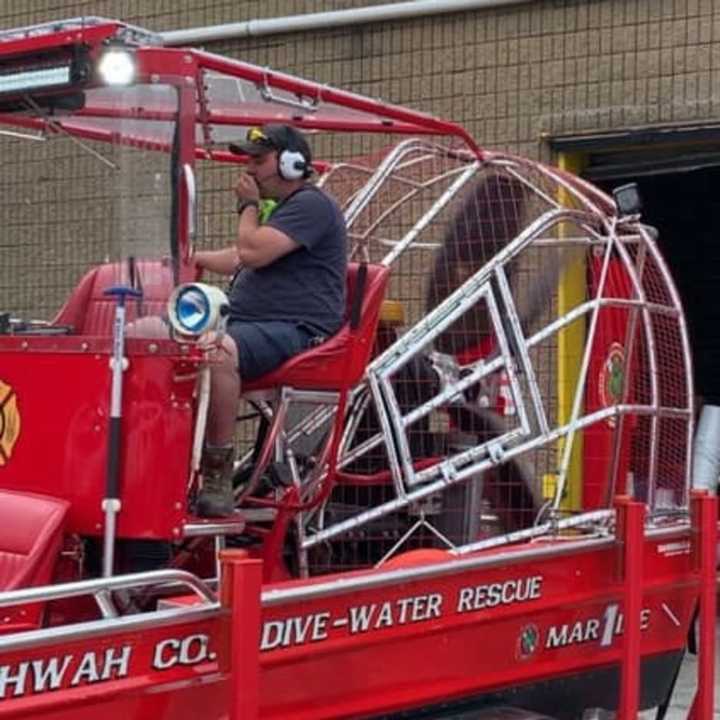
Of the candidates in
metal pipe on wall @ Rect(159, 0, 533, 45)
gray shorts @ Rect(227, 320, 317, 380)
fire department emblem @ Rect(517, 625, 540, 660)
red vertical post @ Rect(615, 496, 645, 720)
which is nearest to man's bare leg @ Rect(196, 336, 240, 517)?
gray shorts @ Rect(227, 320, 317, 380)

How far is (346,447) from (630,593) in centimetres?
127

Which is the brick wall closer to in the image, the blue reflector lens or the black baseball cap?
the black baseball cap

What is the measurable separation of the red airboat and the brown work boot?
0.23ft

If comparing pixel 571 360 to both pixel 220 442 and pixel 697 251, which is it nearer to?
pixel 220 442

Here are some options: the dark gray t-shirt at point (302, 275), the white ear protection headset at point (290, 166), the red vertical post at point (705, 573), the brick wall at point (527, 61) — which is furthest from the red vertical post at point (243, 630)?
the brick wall at point (527, 61)

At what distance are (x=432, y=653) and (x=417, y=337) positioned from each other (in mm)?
1505

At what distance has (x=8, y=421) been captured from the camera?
480 cm

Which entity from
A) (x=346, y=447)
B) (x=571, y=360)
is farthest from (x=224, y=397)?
(x=571, y=360)

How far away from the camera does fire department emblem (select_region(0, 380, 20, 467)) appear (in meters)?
4.78

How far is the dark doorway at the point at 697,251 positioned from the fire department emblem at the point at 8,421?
7.76m

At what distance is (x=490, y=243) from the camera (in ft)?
22.0

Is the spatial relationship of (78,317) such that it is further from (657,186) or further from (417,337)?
(657,186)

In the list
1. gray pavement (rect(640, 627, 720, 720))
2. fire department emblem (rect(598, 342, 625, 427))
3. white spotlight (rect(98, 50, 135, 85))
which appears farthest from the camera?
gray pavement (rect(640, 627, 720, 720))

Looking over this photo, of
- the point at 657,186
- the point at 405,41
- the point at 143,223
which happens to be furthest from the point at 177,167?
the point at 657,186
